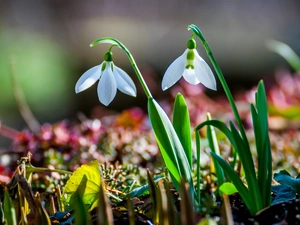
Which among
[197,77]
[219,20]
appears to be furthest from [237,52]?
[197,77]

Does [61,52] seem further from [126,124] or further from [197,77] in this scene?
[197,77]

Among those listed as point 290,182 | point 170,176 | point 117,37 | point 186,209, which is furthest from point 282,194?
point 117,37

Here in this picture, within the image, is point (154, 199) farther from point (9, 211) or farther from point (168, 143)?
point (9, 211)

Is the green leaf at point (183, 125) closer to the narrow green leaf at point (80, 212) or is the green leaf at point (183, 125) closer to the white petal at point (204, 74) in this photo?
the white petal at point (204, 74)

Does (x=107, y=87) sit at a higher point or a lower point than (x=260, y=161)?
higher

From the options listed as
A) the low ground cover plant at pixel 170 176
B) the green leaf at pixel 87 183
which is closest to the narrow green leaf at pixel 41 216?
the low ground cover plant at pixel 170 176

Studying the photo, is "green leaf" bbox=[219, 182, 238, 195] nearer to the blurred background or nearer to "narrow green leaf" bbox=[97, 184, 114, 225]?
"narrow green leaf" bbox=[97, 184, 114, 225]

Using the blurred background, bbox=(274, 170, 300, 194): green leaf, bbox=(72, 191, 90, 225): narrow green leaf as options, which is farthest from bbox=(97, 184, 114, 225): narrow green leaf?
the blurred background
